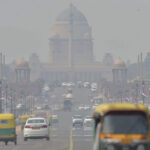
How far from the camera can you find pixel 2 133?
5231 centimetres

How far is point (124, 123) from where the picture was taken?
76.5 ft

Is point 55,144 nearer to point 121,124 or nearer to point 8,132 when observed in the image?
point 8,132

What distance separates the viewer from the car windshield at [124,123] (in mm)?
23266

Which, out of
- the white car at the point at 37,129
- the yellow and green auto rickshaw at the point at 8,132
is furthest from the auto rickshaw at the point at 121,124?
the white car at the point at 37,129

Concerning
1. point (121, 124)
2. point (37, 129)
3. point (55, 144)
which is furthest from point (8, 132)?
point (121, 124)

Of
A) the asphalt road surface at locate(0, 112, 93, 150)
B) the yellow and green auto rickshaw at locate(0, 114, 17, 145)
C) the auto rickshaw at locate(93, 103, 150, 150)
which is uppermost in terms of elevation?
the auto rickshaw at locate(93, 103, 150, 150)

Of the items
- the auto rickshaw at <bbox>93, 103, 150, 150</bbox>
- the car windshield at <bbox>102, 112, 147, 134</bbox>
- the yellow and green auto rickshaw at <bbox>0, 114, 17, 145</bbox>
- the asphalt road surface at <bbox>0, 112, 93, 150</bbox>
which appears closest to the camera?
the auto rickshaw at <bbox>93, 103, 150, 150</bbox>

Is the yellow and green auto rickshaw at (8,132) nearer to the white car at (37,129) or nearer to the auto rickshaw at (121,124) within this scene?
the white car at (37,129)

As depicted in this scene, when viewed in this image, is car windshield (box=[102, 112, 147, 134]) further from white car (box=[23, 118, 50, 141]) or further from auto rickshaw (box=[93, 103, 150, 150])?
white car (box=[23, 118, 50, 141])

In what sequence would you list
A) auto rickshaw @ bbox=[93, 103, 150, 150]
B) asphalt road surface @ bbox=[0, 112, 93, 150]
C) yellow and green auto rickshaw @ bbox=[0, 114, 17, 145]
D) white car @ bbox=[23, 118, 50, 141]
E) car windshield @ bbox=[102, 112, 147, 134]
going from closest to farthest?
1. auto rickshaw @ bbox=[93, 103, 150, 150]
2. car windshield @ bbox=[102, 112, 147, 134]
3. asphalt road surface @ bbox=[0, 112, 93, 150]
4. yellow and green auto rickshaw @ bbox=[0, 114, 17, 145]
5. white car @ bbox=[23, 118, 50, 141]

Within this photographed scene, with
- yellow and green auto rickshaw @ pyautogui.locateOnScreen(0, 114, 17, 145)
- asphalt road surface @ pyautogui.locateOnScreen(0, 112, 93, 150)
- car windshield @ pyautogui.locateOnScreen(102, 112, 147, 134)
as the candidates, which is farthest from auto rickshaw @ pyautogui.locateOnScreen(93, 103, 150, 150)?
yellow and green auto rickshaw @ pyautogui.locateOnScreen(0, 114, 17, 145)

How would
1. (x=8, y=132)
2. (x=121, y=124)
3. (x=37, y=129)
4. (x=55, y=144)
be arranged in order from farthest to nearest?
(x=37, y=129) < (x=8, y=132) < (x=55, y=144) < (x=121, y=124)

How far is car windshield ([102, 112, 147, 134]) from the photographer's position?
76.3 ft

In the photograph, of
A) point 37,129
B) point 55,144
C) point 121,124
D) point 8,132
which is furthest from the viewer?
point 37,129
